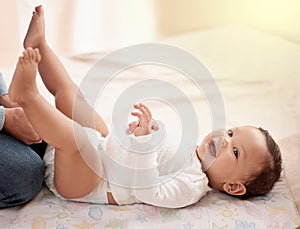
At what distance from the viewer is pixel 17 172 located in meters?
1.13

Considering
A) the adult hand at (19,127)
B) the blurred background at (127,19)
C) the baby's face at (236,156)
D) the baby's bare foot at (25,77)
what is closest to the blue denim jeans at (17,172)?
the adult hand at (19,127)

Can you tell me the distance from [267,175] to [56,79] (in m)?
0.57

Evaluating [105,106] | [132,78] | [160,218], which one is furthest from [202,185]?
[132,78]

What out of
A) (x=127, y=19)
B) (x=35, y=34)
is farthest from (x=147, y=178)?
(x=127, y=19)

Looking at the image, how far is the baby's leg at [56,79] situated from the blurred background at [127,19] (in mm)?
726

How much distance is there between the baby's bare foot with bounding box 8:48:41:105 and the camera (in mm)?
1038

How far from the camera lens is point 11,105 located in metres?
1.29

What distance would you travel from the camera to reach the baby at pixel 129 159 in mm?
1104

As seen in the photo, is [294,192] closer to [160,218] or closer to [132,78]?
[160,218]

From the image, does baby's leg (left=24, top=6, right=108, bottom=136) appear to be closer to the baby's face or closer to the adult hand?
the adult hand

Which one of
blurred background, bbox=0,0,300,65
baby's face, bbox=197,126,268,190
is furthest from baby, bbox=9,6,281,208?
blurred background, bbox=0,0,300,65

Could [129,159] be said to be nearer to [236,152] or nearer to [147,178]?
[147,178]

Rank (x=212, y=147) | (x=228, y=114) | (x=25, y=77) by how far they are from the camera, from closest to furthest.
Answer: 1. (x=25, y=77)
2. (x=212, y=147)
3. (x=228, y=114)

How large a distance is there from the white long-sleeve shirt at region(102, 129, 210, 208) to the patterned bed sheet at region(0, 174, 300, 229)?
1.1 inches
